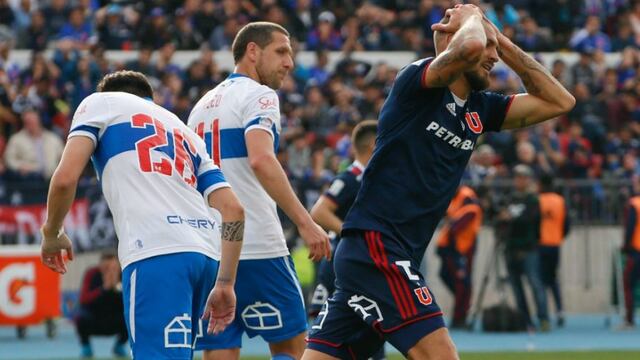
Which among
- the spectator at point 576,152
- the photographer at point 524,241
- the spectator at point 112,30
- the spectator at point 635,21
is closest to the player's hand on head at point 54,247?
the photographer at point 524,241

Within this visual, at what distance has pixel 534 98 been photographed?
7.70 m

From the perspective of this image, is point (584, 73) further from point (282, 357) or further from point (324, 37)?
point (282, 357)

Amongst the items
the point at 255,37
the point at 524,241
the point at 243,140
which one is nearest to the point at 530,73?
the point at 243,140

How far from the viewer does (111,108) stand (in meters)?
6.81

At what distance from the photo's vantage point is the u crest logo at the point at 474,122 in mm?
7271

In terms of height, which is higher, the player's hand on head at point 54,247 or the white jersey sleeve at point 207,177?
the white jersey sleeve at point 207,177

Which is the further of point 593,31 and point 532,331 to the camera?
point 593,31

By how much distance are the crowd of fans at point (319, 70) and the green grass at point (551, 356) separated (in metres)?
5.41

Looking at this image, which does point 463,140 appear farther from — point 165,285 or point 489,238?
point 489,238

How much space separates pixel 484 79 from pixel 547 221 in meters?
14.3

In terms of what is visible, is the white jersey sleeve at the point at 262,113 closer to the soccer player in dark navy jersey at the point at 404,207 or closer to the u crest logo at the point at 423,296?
the soccer player in dark navy jersey at the point at 404,207

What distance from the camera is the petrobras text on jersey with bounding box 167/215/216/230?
269 inches

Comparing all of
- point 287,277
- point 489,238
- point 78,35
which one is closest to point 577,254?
point 489,238

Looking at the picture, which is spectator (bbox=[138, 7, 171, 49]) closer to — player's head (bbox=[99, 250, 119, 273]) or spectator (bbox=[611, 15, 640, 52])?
player's head (bbox=[99, 250, 119, 273])
